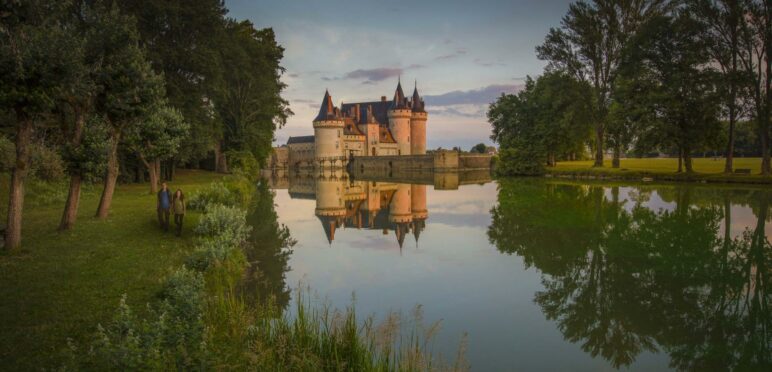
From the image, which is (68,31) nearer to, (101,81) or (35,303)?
(101,81)

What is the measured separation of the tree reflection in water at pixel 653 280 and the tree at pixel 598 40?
19.3m

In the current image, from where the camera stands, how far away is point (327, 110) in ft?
211

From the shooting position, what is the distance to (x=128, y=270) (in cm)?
824

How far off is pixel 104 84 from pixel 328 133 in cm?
5369

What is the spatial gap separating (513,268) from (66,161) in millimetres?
10220

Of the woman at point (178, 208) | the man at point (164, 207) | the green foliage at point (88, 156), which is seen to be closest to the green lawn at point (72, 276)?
the man at point (164, 207)

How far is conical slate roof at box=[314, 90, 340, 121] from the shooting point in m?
64.0

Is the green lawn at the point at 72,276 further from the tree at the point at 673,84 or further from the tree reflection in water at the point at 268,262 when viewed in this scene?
the tree at the point at 673,84

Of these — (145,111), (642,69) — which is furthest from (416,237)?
(642,69)

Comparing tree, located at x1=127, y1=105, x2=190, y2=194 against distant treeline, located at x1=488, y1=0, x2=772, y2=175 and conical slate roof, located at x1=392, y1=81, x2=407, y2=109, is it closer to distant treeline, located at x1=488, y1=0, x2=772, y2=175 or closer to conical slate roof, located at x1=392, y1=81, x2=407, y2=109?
distant treeline, located at x1=488, y1=0, x2=772, y2=175

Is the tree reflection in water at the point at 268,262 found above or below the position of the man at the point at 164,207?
below

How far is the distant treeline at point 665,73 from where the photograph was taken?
27547 millimetres

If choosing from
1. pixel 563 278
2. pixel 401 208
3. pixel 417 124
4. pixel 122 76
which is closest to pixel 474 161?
pixel 417 124

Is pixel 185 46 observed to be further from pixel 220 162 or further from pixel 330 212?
pixel 220 162
